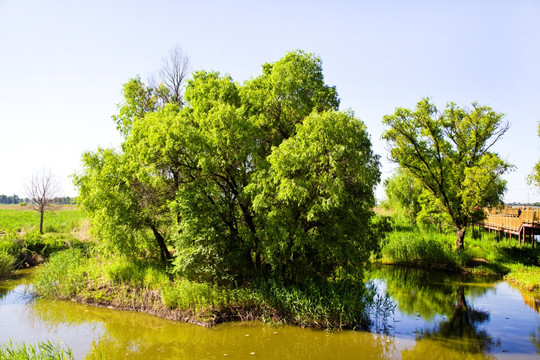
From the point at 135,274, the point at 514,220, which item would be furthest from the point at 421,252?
the point at 135,274

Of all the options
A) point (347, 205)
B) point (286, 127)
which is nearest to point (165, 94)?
point (286, 127)

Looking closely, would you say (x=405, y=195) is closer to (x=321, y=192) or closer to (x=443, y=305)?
(x=443, y=305)

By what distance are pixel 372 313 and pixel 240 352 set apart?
5514mm

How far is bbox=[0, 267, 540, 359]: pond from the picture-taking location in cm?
1194

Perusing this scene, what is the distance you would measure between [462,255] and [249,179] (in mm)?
17733

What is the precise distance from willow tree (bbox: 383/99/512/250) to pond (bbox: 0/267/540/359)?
10.3m

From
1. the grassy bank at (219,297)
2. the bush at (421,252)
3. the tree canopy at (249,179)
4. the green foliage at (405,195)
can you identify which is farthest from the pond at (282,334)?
the green foliage at (405,195)

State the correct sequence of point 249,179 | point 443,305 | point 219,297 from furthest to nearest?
point 443,305 < point 249,179 < point 219,297

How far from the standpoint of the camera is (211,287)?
49.8ft

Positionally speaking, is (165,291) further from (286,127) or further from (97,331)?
(286,127)

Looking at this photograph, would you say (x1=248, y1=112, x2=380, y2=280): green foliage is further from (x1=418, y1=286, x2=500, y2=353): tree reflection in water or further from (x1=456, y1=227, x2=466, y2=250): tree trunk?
(x1=456, y1=227, x2=466, y2=250): tree trunk

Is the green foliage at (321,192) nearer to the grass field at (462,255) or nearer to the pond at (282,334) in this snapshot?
the pond at (282,334)

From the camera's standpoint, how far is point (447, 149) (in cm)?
2766

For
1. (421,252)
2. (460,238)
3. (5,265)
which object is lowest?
(5,265)
